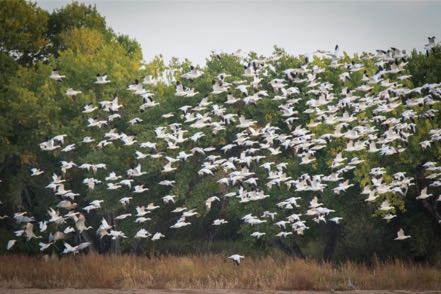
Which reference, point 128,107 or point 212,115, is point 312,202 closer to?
point 212,115

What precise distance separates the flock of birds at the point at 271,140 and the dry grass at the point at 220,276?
192 centimetres

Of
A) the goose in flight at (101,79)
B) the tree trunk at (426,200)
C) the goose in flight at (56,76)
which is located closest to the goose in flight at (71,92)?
the goose in flight at (56,76)

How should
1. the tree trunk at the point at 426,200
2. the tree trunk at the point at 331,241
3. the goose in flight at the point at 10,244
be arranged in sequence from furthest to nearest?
the tree trunk at the point at 331,241
the goose in flight at the point at 10,244
the tree trunk at the point at 426,200

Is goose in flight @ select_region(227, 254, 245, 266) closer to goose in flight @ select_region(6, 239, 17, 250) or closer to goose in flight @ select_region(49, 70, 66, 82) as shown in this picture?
goose in flight @ select_region(6, 239, 17, 250)

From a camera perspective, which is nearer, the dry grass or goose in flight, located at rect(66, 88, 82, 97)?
the dry grass

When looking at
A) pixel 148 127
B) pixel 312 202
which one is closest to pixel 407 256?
pixel 312 202

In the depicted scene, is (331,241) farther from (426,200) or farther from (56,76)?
(56,76)

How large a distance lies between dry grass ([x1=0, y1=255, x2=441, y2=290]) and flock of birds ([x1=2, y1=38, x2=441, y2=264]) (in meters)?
1.92

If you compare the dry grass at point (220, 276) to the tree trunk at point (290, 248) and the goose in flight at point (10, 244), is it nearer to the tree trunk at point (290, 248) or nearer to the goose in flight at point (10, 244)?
the goose in flight at point (10, 244)

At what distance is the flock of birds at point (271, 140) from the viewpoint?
4722 cm

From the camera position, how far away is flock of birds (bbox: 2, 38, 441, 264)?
47.2 m

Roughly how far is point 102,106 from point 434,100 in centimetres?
1788

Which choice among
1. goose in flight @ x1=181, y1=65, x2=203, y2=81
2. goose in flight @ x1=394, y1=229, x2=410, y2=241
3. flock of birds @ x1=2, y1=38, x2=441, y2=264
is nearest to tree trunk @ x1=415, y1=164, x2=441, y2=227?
flock of birds @ x1=2, y1=38, x2=441, y2=264

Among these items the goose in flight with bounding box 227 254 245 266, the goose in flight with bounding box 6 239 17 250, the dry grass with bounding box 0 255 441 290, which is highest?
the goose in flight with bounding box 6 239 17 250
